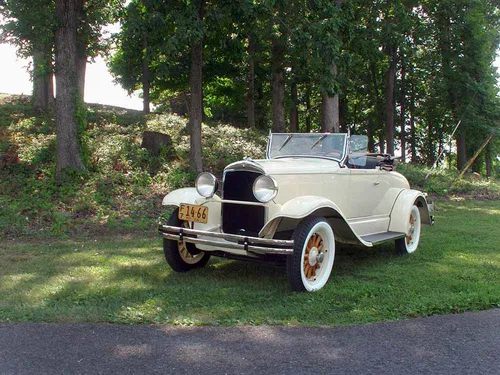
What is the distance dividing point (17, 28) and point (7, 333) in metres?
11.2

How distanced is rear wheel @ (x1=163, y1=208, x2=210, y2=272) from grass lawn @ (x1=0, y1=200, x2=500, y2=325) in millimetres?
146

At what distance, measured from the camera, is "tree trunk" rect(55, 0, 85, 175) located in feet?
41.4

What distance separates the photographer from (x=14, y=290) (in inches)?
224

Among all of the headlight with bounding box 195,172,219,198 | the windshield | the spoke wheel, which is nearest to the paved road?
the headlight with bounding box 195,172,219,198

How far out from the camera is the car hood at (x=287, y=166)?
5.96 metres

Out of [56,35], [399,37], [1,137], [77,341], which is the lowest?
[77,341]

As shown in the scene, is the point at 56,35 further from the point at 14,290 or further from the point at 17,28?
the point at 14,290

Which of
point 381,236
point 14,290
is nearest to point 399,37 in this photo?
point 381,236

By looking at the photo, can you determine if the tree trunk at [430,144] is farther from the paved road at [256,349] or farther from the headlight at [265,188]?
the paved road at [256,349]

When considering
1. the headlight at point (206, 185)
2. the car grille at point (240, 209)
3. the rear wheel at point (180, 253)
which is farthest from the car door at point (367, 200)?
the rear wheel at point (180, 253)

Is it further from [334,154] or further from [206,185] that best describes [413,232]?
[206,185]

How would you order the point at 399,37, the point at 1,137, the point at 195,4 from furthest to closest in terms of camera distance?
the point at 399,37, the point at 1,137, the point at 195,4

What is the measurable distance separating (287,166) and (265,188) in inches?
26.8

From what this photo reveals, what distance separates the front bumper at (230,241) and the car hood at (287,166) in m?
0.89
